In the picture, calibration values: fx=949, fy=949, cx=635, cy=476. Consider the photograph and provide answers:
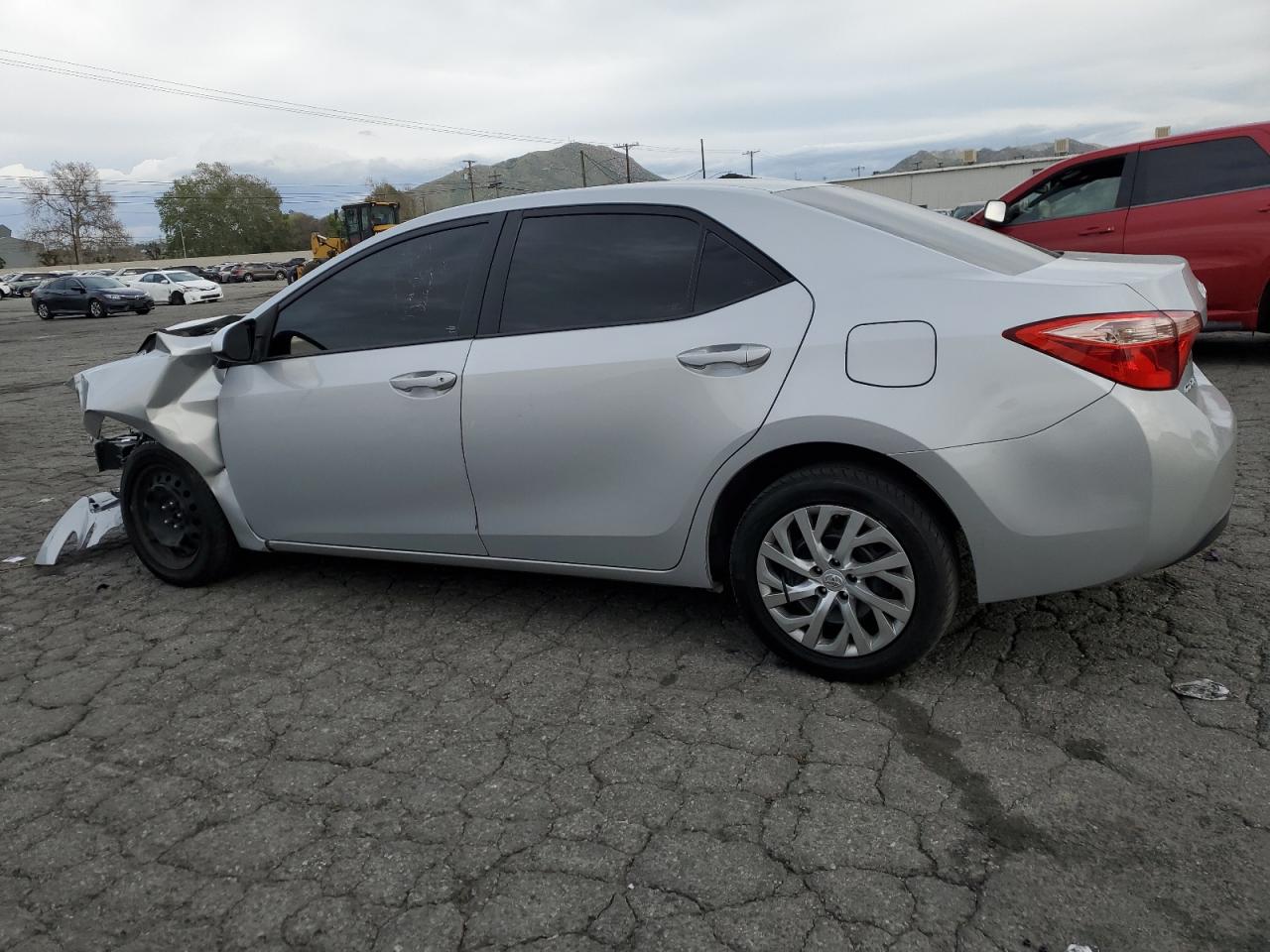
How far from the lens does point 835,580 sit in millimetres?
2967

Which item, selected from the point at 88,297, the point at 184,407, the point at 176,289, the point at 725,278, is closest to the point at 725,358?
the point at 725,278

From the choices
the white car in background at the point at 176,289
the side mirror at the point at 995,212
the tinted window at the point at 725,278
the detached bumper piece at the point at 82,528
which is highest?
the white car in background at the point at 176,289

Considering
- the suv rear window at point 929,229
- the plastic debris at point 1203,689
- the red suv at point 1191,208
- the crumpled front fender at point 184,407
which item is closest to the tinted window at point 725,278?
the suv rear window at point 929,229

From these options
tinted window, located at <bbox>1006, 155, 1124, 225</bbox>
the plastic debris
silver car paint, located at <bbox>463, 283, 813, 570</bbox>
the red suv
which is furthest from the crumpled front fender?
tinted window, located at <bbox>1006, 155, 1124, 225</bbox>

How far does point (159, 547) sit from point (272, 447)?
3.20 feet

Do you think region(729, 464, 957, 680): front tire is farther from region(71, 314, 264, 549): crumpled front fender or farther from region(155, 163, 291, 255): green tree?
region(155, 163, 291, 255): green tree

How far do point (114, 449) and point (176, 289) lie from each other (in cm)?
3602

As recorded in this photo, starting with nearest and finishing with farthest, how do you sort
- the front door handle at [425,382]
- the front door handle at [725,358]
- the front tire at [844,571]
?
the front tire at [844,571] < the front door handle at [725,358] < the front door handle at [425,382]

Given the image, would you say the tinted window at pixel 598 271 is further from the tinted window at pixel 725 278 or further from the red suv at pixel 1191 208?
the red suv at pixel 1191 208

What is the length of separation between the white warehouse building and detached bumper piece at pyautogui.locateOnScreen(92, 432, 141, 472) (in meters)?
52.1

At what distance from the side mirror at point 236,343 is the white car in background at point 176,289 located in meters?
36.1

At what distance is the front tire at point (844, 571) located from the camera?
9.32ft

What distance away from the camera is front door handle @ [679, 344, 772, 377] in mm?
2984

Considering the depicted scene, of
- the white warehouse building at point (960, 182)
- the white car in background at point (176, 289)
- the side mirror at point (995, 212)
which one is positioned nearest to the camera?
the side mirror at point (995, 212)
